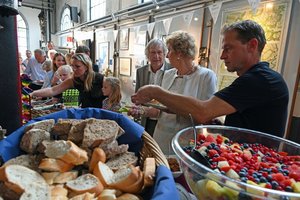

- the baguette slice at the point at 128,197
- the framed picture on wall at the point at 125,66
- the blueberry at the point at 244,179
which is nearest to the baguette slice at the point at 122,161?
the baguette slice at the point at 128,197

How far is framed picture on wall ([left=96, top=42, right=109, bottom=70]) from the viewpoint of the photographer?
625 cm

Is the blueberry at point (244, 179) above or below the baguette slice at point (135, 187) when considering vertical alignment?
above

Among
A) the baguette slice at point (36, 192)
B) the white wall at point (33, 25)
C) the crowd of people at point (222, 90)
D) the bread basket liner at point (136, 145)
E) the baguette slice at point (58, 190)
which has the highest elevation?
the white wall at point (33, 25)

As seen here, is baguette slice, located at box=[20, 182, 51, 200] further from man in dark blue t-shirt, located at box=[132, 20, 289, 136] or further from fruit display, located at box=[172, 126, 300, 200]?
man in dark blue t-shirt, located at box=[132, 20, 289, 136]

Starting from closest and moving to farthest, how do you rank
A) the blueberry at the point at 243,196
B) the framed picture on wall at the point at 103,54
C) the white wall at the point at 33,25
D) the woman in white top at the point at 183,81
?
the blueberry at the point at 243,196
the woman in white top at the point at 183,81
the framed picture on wall at the point at 103,54
the white wall at the point at 33,25

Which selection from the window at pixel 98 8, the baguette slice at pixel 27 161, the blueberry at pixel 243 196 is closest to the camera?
the blueberry at pixel 243 196

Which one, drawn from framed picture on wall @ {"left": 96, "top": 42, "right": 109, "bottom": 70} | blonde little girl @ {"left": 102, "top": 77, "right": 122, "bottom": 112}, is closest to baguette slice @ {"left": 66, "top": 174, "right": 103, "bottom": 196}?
blonde little girl @ {"left": 102, "top": 77, "right": 122, "bottom": 112}

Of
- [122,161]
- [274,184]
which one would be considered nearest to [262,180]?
[274,184]

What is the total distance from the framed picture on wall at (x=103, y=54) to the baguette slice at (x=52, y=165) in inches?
227

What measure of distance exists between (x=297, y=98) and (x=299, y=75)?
0.22 meters

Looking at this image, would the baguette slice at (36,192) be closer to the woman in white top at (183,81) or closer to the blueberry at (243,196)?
the blueberry at (243,196)

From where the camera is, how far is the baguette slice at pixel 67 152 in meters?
0.74

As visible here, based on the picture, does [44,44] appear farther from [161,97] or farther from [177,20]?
[161,97]

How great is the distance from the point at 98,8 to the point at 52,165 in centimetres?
702
